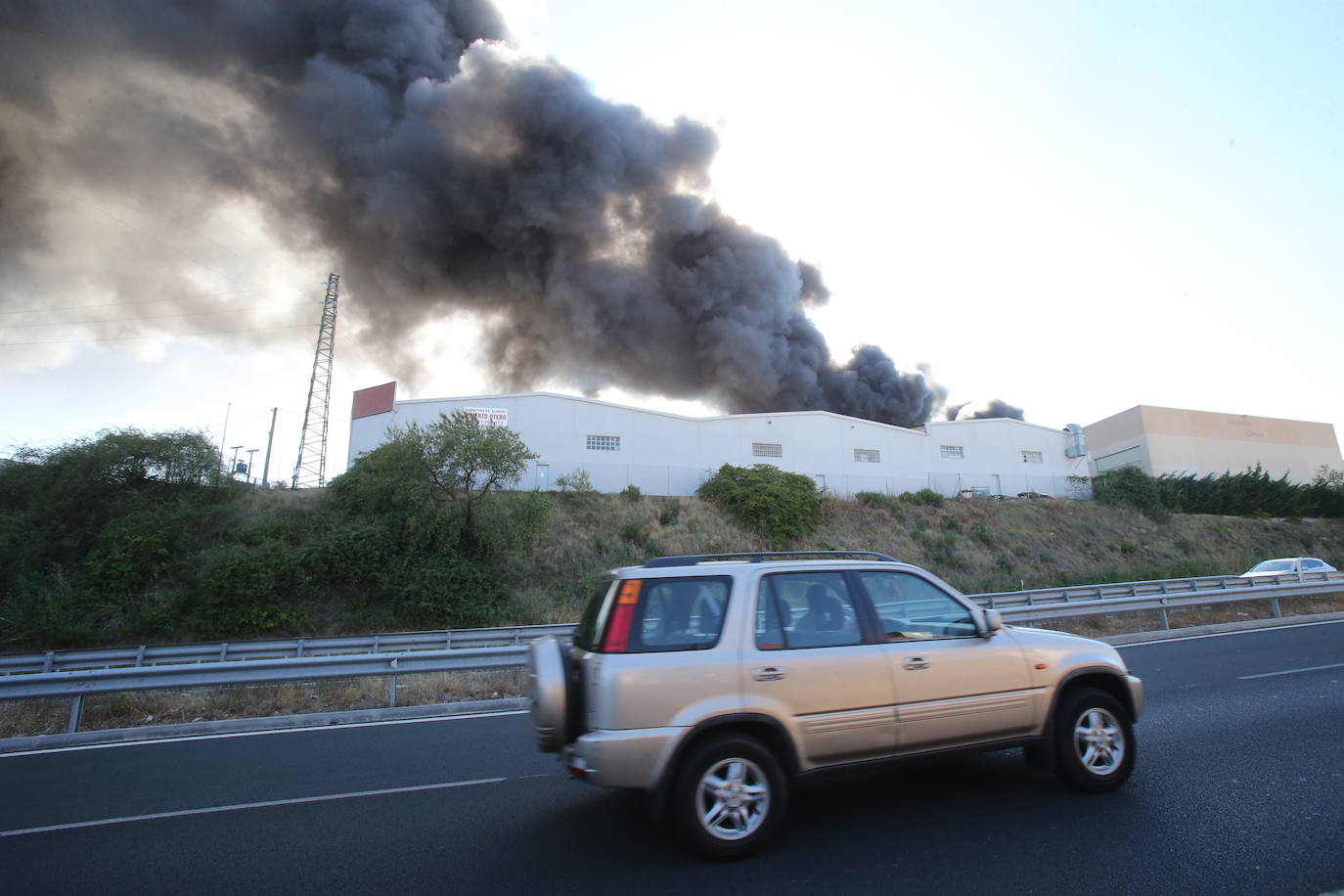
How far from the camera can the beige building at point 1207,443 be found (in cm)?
4975

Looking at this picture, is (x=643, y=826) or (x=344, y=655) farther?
(x=344, y=655)

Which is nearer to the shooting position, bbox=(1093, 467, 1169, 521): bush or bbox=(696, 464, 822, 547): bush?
bbox=(696, 464, 822, 547): bush

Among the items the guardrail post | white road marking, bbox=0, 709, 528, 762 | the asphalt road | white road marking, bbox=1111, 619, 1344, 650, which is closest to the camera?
the asphalt road

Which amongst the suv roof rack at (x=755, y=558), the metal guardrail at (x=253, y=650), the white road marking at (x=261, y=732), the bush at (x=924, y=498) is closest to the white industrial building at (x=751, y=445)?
the bush at (x=924, y=498)

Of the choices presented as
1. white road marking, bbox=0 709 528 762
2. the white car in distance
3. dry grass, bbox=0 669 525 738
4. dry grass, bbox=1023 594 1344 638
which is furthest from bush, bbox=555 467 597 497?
the white car in distance

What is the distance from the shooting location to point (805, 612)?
13.8ft

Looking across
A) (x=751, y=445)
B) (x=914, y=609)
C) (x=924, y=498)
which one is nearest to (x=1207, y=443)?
(x=924, y=498)

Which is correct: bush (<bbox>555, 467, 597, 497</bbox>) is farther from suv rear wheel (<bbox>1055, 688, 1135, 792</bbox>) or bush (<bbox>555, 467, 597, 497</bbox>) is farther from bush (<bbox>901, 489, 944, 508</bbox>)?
suv rear wheel (<bbox>1055, 688, 1135, 792</bbox>)

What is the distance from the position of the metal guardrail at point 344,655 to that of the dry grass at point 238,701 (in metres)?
0.36

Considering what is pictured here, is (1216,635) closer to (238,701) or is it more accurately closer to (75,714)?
(238,701)

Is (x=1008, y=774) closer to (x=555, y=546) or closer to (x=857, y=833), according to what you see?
(x=857, y=833)

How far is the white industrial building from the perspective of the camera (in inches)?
1259

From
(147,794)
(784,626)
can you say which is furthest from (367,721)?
(784,626)

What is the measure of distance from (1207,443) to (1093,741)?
196 ft
